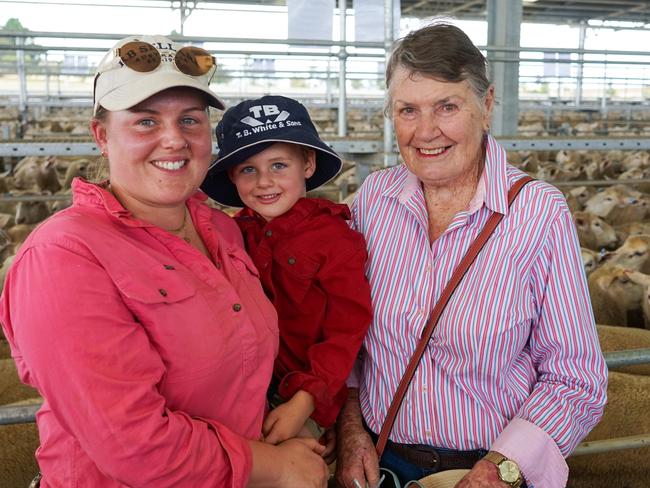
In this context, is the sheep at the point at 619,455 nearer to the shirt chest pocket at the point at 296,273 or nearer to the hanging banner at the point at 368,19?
the shirt chest pocket at the point at 296,273

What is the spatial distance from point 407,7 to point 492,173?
58.1 ft

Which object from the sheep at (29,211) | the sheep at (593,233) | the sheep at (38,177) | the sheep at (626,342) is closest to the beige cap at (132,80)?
the sheep at (626,342)

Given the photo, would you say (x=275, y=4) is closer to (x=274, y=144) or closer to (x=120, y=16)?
(x=120, y=16)

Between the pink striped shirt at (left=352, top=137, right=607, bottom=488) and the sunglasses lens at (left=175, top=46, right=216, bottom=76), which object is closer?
the sunglasses lens at (left=175, top=46, right=216, bottom=76)

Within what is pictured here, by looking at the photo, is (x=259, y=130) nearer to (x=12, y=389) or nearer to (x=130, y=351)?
(x=130, y=351)

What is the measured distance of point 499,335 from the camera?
5.49 ft

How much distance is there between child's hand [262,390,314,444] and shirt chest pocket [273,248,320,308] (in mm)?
247

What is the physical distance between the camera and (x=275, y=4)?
16938 millimetres

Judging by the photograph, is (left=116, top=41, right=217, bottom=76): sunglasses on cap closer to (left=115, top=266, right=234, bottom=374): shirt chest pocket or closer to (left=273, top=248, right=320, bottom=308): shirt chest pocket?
(left=115, top=266, right=234, bottom=374): shirt chest pocket

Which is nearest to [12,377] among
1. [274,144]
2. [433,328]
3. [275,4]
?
[274,144]

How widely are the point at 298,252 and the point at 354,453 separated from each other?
Result: 0.53 meters

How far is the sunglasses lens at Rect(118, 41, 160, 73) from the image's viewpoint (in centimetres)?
134

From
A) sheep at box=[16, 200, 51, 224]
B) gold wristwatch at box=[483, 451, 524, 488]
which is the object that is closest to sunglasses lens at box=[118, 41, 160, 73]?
→ gold wristwatch at box=[483, 451, 524, 488]

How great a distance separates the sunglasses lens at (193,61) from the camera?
1.39 meters
